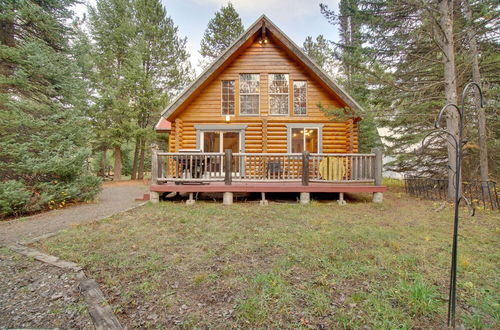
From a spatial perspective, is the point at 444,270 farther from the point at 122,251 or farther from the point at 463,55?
the point at 463,55

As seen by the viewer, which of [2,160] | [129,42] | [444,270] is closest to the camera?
[444,270]

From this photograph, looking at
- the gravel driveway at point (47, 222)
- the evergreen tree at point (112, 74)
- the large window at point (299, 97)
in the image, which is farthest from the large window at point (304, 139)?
the evergreen tree at point (112, 74)

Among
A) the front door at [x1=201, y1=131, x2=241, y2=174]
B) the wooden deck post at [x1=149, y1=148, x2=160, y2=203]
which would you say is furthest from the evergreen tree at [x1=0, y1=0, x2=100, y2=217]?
the front door at [x1=201, y1=131, x2=241, y2=174]

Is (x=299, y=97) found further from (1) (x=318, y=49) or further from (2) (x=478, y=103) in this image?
(1) (x=318, y=49)

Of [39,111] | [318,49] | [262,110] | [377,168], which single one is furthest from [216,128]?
[318,49]

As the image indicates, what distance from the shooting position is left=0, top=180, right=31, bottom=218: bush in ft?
18.5

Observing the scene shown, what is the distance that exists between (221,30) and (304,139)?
15.6 meters

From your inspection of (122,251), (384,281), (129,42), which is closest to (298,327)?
(384,281)

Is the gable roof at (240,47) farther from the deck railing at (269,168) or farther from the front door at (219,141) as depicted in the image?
the deck railing at (269,168)

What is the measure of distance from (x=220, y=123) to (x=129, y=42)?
12.9 m

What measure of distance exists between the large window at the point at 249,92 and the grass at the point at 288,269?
6.31m

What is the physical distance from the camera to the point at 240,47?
9398mm

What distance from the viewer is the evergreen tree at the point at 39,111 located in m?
6.08

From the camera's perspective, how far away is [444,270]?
9.96 ft
